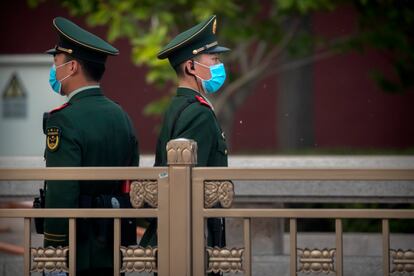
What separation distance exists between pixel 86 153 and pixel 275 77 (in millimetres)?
11667

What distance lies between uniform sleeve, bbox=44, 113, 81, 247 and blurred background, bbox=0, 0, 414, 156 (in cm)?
645

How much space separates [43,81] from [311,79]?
12.8ft

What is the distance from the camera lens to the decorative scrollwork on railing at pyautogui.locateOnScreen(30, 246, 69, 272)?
16.5 feet

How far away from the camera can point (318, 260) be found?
191 inches

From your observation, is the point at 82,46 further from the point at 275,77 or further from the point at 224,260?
the point at 275,77

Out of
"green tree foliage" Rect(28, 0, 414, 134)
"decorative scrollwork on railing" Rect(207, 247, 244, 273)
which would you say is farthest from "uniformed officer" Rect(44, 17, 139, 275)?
"green tree foliage" Rect(28, 0, 414, 134)

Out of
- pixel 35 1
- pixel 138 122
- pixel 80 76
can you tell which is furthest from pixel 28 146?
pixel 80 76

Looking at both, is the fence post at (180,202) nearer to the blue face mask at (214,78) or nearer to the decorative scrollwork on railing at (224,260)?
the decorative scrollwork on railing at (224,260)

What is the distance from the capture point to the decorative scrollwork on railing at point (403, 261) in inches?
191

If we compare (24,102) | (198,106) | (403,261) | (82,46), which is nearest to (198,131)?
(198,106)

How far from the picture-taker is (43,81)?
591 inches

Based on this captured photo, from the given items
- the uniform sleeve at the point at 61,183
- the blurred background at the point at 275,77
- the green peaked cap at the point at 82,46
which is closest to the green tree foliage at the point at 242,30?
the blurred background at the point at 275,77

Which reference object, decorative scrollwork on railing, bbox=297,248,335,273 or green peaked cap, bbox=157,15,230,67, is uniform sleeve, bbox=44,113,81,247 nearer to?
green peaked cap, bbox=157,15,230,67

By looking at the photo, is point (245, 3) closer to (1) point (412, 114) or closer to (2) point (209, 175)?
(1) point (412, 114)
